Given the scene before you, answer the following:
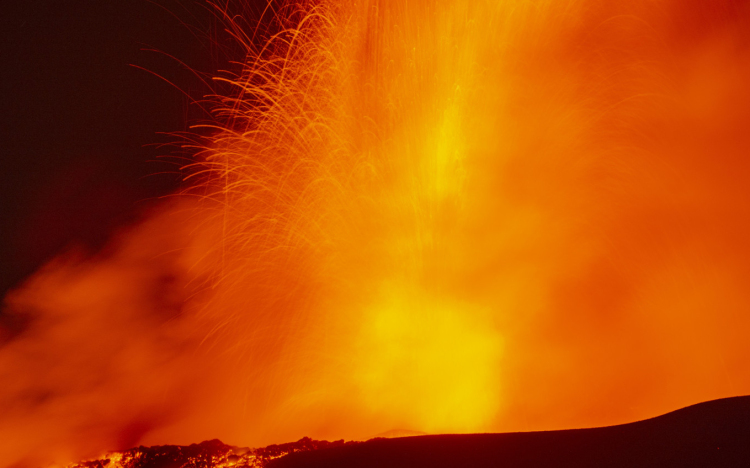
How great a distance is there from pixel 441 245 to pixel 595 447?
4.31 meters

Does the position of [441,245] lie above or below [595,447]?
above

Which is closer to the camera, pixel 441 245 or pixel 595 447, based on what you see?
pixel 595 447

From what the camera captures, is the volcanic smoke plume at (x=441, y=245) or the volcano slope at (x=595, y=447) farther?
the volcanic smoke plume at (x=441, y=245)

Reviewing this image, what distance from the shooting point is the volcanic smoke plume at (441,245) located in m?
7.16

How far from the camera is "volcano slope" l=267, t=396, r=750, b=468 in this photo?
3.58 metres

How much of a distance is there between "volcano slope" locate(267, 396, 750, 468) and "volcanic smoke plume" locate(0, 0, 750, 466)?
10.9ft

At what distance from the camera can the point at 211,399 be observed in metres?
7.25

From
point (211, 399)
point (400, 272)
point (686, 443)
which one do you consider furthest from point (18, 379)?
point (686, 443)

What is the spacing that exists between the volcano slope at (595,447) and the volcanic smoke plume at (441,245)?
10.9ft

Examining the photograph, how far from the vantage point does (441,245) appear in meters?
7.76

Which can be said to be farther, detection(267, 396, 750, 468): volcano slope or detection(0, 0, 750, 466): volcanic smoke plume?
detection(0, 0, 750, 466): volcanic smoke plume

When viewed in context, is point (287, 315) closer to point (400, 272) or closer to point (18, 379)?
→ point (400, 272)

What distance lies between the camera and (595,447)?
3691mm

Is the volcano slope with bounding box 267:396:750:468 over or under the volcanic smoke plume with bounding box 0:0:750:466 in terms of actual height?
under
